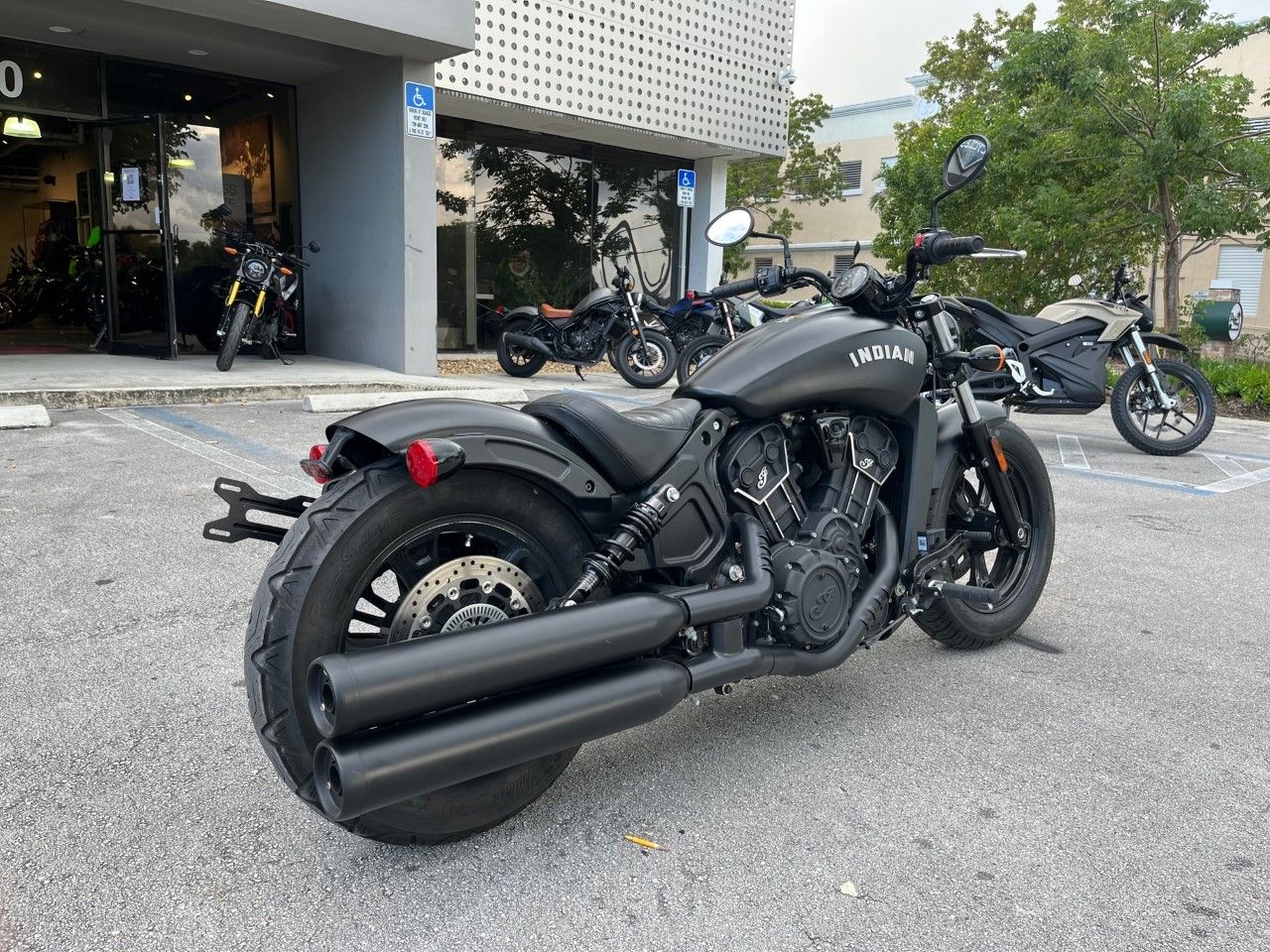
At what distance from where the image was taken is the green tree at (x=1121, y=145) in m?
12.1

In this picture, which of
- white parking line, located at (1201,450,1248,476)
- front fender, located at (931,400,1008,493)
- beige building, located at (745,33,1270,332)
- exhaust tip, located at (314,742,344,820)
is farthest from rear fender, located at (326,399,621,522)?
beige building, located at (745,33,1270,332)

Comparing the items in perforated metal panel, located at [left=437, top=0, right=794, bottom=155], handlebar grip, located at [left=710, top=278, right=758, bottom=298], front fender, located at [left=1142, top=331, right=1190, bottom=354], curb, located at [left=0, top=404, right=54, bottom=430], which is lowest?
curb, located at [left=0, top=404, right=54, bottom=430]

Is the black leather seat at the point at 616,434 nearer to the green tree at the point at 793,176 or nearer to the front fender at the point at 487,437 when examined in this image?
the front fender at the point at 487,437

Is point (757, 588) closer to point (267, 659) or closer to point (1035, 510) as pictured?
point (267, 659)

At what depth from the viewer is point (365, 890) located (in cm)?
197

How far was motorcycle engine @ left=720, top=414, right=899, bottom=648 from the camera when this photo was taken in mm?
2502

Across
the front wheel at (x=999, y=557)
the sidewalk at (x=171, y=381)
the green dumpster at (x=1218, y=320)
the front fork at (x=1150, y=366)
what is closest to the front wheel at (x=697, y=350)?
the sidewalk at (x=171, y=381)

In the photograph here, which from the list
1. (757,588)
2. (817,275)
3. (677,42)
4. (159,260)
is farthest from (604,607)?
(677,42)

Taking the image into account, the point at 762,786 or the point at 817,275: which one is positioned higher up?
the point at 817,275

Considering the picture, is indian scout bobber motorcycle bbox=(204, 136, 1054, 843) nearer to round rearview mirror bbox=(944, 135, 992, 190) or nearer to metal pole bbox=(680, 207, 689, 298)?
round rearview mirror bbox=(944, 135, 992, 190)

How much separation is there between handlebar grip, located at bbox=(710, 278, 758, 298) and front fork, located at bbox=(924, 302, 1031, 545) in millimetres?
610

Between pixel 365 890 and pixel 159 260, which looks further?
pixel 159 260

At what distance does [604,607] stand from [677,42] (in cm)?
1395

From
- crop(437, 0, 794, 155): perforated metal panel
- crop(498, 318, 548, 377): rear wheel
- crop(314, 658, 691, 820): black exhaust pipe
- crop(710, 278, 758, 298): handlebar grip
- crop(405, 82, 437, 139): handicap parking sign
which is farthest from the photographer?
crop(498, 318, 548, 377): rear wheel
